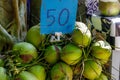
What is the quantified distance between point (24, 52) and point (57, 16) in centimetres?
14

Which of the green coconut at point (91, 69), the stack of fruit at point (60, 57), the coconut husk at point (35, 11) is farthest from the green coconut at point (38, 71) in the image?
the coconut husk at point (35, 11)

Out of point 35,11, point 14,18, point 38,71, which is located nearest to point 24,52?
point 38,71

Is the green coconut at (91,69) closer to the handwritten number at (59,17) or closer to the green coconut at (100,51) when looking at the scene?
the green coconut at (100,51)

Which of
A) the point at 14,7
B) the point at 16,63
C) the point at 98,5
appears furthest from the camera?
the point at 98,5

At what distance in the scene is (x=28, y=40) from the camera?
2.31 feet

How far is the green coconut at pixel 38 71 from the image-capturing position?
64 cm

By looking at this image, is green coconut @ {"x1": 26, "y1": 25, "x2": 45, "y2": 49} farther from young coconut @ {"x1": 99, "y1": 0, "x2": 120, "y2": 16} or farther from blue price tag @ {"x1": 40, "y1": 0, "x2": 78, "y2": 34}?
young coconut @ {"x1": 99, "y1": 0, "x2": 120, "y2": 16}

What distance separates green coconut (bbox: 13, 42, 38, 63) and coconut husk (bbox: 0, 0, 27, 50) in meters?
0.08

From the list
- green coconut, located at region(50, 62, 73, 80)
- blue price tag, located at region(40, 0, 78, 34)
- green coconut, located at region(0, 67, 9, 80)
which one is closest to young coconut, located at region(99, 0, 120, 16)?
blue price tag, located at region(40, 0, 78, 34)

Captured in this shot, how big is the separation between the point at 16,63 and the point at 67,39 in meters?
0.16

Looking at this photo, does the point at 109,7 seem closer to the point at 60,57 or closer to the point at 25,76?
the point at 60,57

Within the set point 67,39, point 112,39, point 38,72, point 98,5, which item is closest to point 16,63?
point 38,72

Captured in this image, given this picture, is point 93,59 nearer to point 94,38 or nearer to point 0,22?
point 94,38

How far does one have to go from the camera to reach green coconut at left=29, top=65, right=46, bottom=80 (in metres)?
0.64
